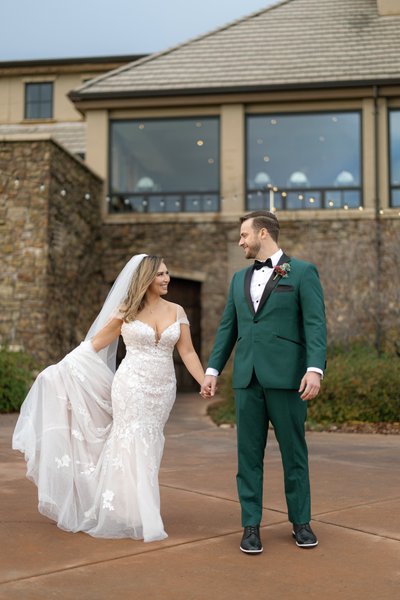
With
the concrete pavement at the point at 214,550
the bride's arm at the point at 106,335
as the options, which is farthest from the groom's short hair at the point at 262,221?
the concrete pavement at the point at 214,550

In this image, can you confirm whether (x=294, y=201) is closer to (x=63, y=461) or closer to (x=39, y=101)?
(x=39, y=101)

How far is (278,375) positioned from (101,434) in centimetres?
135

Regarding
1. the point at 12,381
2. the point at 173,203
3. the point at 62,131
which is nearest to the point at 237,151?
the point at 173,203

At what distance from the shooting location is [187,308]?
54.7 ft

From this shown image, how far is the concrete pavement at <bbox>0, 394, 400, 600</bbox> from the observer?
3570mm

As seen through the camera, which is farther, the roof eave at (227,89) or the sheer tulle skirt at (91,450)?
the roof eave at (227,89)

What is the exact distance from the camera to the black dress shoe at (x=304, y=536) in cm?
427

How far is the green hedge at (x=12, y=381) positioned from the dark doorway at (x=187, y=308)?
4538 millimetres

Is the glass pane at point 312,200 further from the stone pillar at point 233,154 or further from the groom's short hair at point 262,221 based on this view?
the groom's short hair at point 262,221

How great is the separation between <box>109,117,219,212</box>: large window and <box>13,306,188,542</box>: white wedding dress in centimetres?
1220

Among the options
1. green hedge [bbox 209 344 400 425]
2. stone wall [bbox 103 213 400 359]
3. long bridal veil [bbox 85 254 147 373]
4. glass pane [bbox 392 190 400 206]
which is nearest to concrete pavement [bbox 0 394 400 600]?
long bridal veil [bbox 85 254 147 373]

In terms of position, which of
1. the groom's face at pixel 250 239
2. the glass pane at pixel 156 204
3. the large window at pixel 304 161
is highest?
the large window at pixel 304 161

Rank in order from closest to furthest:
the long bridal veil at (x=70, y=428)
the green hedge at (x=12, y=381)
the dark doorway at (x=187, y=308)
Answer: the long bridal veil at (x=70, y=428)
the green hedge at (x=12, y=381)
the dark doorway at (x=187, y=308)

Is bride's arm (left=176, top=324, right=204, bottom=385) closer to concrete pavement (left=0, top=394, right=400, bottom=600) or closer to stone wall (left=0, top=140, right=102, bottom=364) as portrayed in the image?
concrete pavement (left=0, top=394, right=400, bottom=600)
